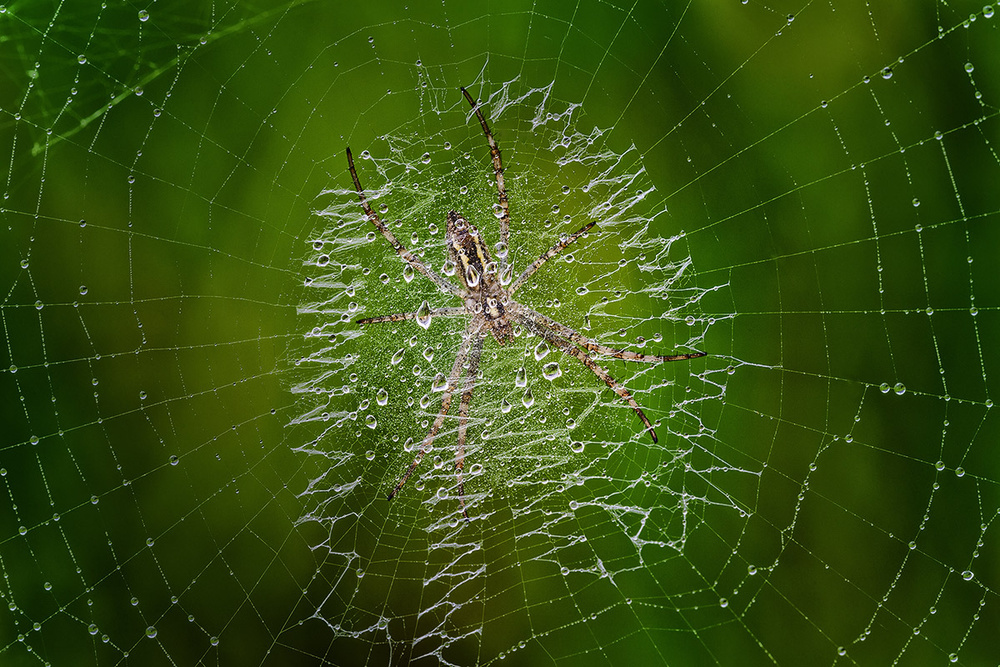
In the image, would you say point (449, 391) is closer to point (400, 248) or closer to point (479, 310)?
point (479, 310)

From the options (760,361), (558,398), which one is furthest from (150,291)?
(760,361)

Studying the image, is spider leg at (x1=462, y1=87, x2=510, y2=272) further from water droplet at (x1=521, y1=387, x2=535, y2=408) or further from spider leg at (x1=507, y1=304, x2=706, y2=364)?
water droplet at (x1=521, y1=387, x2=535, y2=408)

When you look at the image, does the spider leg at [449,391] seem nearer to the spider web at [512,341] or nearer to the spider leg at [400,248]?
the spider web at [512,341]

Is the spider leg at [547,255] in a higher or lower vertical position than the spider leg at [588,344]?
higher

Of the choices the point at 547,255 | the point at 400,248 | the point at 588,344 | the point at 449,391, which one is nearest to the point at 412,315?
the point at 400,248

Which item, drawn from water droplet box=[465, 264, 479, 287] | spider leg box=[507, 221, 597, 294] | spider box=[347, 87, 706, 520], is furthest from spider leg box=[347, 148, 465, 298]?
spider leg box=[507, 221, 597, 294]

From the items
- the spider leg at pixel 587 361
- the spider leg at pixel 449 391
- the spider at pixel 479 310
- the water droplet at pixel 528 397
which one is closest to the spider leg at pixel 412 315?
the spider at pixel 479 310
